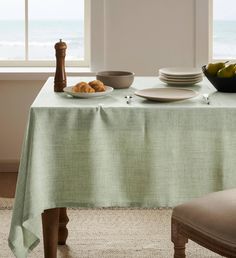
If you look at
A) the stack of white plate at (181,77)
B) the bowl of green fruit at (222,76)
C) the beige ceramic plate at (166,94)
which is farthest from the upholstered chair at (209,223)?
the stack of white plate at (181,77)

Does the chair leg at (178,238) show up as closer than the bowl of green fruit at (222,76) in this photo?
Yes

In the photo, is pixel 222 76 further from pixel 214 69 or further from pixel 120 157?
pixel 120 157

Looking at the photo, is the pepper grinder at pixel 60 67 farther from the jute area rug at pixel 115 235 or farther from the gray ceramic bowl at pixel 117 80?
the jute area rug at pixel 115 235

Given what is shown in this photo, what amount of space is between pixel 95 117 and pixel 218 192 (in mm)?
561

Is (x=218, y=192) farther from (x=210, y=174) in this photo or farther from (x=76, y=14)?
(x=76, y=14)

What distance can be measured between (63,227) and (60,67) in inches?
34.2

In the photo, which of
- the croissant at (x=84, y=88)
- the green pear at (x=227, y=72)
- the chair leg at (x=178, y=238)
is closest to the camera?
the chair leg at (x=178, y=238)

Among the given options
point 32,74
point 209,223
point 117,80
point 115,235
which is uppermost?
point 117,80

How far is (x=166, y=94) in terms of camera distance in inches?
123

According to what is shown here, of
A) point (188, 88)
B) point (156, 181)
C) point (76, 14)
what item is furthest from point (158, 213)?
point (76, 14)

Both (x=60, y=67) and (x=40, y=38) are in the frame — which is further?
(x=40, y=38)

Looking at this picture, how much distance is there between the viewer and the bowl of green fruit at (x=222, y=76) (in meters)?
3.21

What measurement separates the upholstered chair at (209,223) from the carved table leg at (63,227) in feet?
3.20

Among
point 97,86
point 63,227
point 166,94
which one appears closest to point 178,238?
point 166,94
